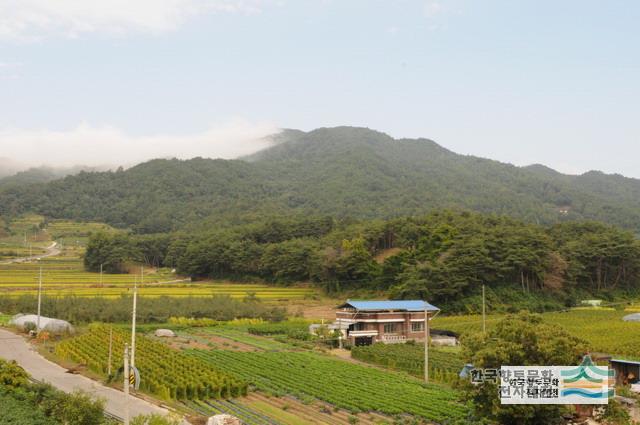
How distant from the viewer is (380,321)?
48.0 meters

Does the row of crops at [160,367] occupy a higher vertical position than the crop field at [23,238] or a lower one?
lower

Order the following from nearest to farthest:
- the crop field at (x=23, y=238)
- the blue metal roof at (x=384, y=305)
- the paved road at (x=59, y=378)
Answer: the paved road at (x=59, y=378)
the blue metal roof at (x=384, y=305)
the crop field at (x=23, y=238)

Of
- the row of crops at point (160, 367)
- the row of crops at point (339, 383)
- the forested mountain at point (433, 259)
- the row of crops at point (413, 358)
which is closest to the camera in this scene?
the row of crops at point (339, 383)

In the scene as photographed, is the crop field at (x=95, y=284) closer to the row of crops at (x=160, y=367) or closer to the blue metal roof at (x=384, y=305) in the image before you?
the row of crops at (x=160, y=367)

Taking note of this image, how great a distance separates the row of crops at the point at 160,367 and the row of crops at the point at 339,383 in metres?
1.75

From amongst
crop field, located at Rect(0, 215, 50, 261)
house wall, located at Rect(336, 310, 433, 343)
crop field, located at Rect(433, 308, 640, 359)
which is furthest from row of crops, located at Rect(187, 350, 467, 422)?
crop field, located at Rect(0, 215, 50, 261)

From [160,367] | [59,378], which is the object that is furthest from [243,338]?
[59,378]

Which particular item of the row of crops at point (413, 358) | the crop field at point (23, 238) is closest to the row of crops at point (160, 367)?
the row of crops at point (413, 358)

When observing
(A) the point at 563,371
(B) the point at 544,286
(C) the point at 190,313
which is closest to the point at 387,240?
(B) the point at 544,286

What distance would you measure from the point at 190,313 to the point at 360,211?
9878cm

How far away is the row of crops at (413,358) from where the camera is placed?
34812 mm

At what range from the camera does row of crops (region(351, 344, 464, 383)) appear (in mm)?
34812

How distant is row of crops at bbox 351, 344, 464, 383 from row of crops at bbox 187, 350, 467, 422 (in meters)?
1.57

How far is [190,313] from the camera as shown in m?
56.2
